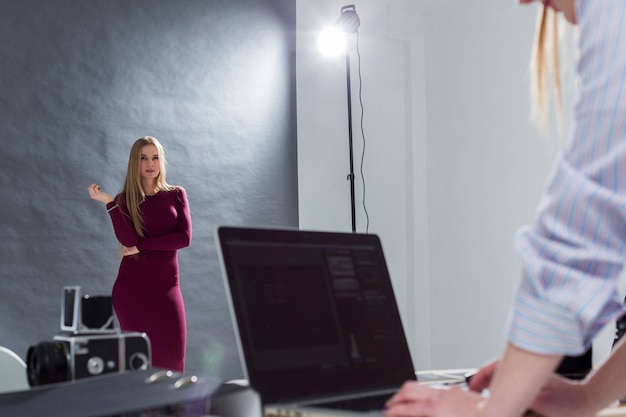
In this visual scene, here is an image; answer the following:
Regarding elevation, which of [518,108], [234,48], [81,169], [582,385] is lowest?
[582,385]

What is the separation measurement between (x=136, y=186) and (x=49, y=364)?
9.33 ft

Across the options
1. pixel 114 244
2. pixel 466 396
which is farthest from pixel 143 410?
pixel 114 244

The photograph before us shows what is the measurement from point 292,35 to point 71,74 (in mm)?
1589

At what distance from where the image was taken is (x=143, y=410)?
80 cm

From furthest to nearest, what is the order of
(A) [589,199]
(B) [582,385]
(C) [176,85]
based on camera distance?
(C) [176,85], (B) [582,385], (A) [589,199]

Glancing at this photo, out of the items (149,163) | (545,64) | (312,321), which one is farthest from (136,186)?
(545,64)

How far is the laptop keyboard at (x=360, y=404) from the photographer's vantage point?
3.01 ft

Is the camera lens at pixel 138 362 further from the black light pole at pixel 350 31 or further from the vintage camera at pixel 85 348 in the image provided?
A: the black light pole at pixel 350 31

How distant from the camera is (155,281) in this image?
12.3 ft

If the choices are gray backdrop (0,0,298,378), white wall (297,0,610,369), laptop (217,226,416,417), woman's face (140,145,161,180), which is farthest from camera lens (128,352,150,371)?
white wall (297,0,610,369)

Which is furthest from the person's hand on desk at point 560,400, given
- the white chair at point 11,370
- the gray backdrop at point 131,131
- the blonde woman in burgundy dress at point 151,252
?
the gray backdrop at point 131,131

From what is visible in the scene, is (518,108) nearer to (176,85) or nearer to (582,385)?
(176,85)

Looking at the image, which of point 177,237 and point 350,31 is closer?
point 177,237

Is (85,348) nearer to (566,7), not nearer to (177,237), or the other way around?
(566,7)
